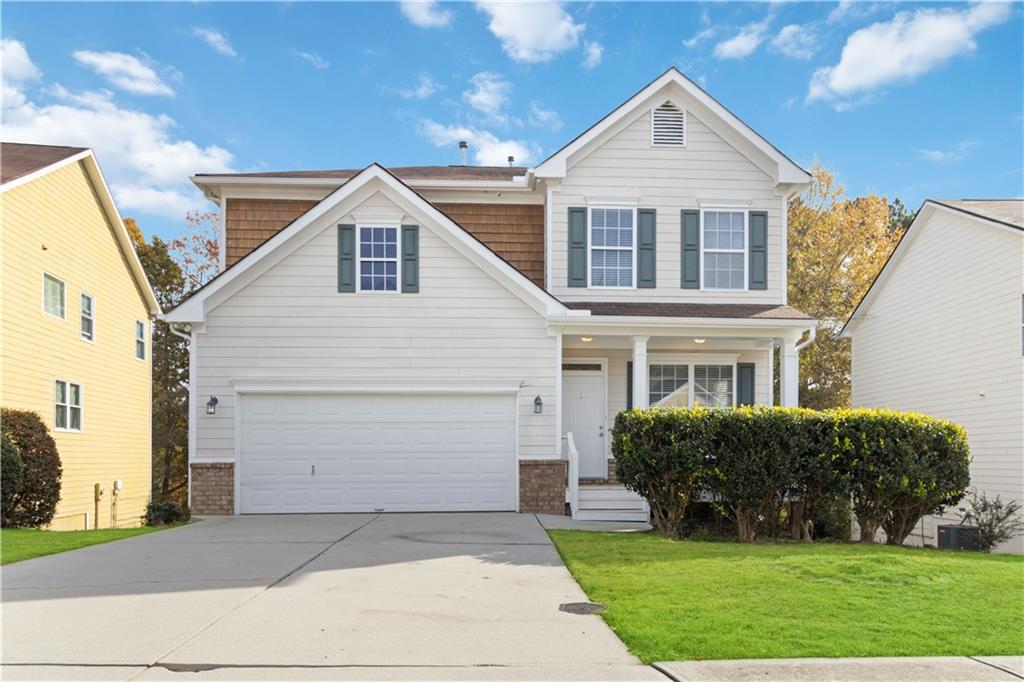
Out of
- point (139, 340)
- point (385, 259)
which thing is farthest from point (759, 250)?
point (139, 340)

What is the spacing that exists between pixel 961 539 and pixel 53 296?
59.9 ft

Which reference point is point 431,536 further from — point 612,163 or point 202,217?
point 202,217

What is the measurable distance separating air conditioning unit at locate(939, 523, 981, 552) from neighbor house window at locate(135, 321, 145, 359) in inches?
818

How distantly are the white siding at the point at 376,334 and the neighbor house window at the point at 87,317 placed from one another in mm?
6866

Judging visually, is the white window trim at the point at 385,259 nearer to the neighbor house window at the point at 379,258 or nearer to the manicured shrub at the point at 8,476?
the neighbor house window at the point at 379,258

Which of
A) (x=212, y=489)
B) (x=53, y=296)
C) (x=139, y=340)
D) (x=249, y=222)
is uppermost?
(x=249, y=222)

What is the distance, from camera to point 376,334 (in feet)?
52.5

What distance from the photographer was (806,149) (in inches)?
1181

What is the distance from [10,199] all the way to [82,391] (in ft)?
17.0

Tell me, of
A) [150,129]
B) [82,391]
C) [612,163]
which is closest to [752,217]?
[612,163]

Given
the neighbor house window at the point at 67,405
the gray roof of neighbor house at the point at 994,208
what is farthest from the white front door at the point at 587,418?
the neighbor house window at the point at 67,405

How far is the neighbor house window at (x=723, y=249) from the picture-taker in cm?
1772

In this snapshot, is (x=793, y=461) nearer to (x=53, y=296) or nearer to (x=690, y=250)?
(x=690, y=250)

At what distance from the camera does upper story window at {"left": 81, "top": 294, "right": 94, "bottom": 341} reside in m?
20.8
